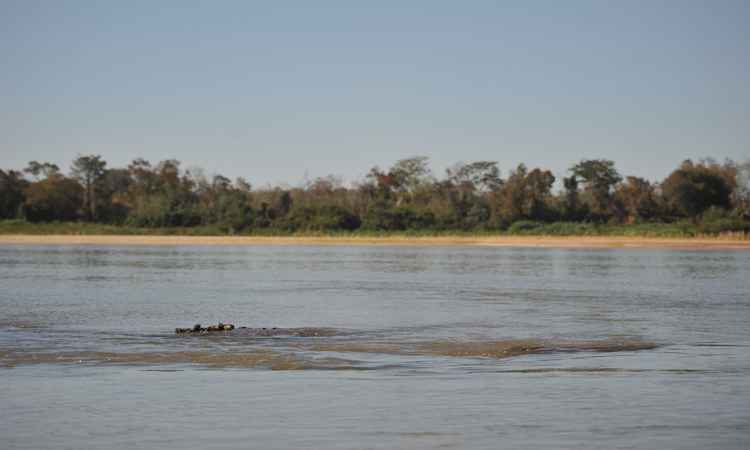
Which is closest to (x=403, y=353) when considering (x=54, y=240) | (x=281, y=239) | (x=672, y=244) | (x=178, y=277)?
(x=178, y=277)

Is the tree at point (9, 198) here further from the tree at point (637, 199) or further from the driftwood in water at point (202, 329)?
the driftwood in water at point (202, 329)

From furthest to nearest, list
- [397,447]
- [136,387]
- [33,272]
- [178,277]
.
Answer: [33,272] → [178,277] → [136,387] → [397,447]

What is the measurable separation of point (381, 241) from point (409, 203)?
18.4m

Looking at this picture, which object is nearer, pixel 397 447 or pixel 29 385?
pixel 397 447

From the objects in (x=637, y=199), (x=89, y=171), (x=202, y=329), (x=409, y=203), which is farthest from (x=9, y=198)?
(x=202, y=329)

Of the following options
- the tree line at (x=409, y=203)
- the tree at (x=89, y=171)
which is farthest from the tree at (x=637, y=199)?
the tree at (x=89, y=171)

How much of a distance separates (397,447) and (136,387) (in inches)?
175

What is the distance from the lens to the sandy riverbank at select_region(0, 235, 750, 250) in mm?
83625

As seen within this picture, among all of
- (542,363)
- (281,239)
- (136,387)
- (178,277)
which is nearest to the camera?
(136,387)

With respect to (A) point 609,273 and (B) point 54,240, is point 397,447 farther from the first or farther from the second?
(B) point 54,240

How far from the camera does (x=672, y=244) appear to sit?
8106 centimetres

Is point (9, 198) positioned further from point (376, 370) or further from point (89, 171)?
point (376, 370)

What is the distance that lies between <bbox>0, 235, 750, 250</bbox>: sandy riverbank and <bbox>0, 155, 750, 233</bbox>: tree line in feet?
11.5

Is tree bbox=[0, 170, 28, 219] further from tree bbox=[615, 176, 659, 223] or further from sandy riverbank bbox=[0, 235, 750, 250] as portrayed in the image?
tree bbox=[615, 176, 659, 223]
